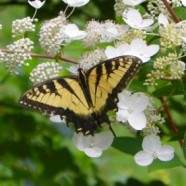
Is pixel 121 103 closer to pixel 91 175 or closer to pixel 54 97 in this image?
pixel 54 97

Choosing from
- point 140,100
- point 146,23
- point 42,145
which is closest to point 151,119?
point 140,100

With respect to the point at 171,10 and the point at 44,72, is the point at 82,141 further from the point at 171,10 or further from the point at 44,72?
the point at 171,10

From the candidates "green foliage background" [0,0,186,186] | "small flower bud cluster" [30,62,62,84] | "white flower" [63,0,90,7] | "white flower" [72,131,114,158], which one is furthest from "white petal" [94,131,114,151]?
"green foliage background" [0,0,186,186]

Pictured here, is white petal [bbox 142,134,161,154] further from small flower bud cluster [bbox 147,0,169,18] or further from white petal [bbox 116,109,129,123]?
small flower bud cluster [bbox 147,0,169,18]

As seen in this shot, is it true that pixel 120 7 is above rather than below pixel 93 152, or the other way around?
above

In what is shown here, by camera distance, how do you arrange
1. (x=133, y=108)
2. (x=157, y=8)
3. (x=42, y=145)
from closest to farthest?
(x=133, y=108)
(x=157, y=8)
(x=42, y=145)
